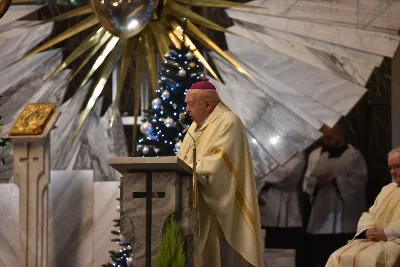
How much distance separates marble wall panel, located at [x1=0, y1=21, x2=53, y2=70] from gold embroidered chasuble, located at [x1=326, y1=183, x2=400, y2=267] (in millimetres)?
4877

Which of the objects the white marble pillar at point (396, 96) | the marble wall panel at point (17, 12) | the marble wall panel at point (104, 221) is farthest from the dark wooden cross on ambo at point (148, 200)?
the marble wall panel at point (17, 12)

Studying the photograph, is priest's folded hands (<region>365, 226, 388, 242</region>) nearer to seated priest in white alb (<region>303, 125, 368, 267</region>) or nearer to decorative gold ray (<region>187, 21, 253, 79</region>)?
seated priest in white alb (<region>303, 125, 368, 267</region>)

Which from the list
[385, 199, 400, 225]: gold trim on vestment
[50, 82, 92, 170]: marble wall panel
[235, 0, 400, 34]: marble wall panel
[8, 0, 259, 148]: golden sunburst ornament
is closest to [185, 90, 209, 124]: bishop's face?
[385, 199, 400, 225]: gold trim on vestment

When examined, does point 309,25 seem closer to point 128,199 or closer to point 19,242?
point 19,242

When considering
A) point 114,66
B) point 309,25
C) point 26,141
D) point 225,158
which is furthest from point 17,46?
point 225,158

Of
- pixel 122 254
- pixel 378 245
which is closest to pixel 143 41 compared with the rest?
pixel 122 254

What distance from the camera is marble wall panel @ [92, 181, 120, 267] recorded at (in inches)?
311

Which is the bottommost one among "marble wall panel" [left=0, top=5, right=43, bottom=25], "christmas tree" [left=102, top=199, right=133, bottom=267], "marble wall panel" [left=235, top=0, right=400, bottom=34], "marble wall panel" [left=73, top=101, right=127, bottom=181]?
"christmas tree" [left=102, top=199, right=133, bottom=267]

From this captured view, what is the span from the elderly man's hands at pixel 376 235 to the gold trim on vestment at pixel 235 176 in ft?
3.18

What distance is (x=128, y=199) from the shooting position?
16.0 feet

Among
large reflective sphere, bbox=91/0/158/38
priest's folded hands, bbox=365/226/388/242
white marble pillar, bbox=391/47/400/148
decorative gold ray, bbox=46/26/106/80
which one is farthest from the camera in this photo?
white marble pillar, bbox=391/47/400/148

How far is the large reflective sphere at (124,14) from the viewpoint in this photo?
7219 mm

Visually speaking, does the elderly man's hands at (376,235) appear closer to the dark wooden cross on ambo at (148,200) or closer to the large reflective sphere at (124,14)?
the dark wooden cross on ambo at (148,200)

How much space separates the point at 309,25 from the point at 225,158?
4172 mm
